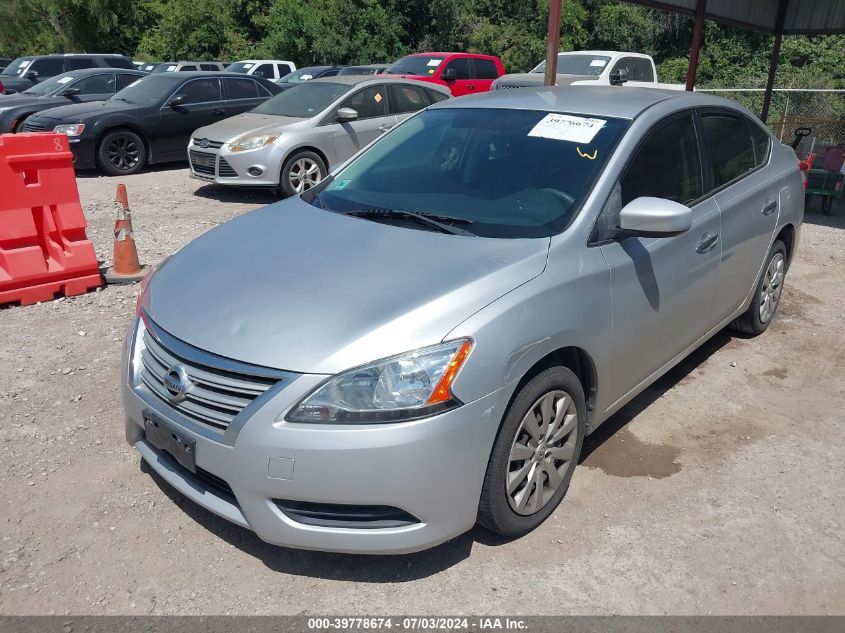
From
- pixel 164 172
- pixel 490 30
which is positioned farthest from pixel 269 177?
pixel 490 30

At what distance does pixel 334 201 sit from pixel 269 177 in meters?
5.79

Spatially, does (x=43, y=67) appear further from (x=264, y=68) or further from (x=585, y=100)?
(x=585, y=100)

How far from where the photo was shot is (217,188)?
35.7 feet

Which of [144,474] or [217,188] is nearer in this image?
[144,474]

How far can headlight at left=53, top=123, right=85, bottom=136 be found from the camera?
1127cm

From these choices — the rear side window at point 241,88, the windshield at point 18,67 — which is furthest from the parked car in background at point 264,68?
the rear side window at point 241,88

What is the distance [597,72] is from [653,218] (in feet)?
39.0

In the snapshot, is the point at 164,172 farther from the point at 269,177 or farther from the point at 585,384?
the point at 585,384

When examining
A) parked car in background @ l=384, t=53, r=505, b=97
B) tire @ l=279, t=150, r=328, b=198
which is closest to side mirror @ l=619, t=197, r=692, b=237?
tire @ l=279, t=150, r=328, b=198

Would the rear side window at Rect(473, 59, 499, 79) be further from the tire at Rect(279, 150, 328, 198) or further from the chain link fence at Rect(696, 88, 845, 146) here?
the tire at Rect(279, 150, 328, 198)

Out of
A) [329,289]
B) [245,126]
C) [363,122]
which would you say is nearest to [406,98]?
[363,122]

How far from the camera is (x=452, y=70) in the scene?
53.4 ft

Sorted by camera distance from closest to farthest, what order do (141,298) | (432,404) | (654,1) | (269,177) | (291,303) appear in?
1. (432,404)
2. (291,303)
3. (141,298)
4. (269,177)
5. (654,1)

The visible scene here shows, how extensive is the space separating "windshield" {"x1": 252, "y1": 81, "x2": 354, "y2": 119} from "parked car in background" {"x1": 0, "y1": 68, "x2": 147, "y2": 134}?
521 cm
